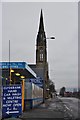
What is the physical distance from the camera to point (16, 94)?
1670cm

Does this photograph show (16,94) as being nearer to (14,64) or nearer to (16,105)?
(16,105)

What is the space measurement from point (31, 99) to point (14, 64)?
19.5 feet

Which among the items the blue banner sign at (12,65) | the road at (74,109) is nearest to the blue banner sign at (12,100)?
the road at (74,109)

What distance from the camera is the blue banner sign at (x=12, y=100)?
1662 centimetres

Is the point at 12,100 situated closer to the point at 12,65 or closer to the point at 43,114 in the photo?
the point at 43,114

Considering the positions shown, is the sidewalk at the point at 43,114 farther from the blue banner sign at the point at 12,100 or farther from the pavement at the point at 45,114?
the blue banner sign at the point at 12,100

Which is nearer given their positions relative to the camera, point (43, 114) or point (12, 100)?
point (12, 100)

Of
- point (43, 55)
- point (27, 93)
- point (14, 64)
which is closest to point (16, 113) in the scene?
point (27, 93)

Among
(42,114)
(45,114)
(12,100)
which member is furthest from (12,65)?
(12,100)

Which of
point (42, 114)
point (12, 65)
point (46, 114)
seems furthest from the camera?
point (12, 65)

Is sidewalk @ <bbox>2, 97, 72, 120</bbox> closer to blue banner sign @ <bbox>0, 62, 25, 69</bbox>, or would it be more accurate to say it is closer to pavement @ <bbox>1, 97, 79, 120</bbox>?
pavement @ <bbox>1, 97, 79, 120</bbox>

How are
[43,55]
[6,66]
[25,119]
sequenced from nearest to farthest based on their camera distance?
[25,119] < [6,66] < [43,55]

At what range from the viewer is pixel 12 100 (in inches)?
661

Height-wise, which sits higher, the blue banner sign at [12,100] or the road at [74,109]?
the blue banner sign at [12,100]
